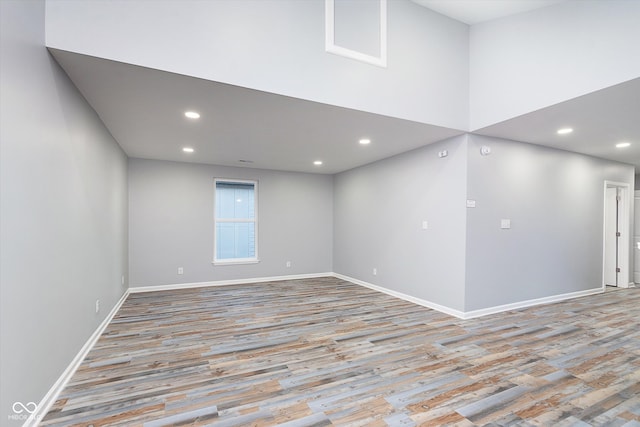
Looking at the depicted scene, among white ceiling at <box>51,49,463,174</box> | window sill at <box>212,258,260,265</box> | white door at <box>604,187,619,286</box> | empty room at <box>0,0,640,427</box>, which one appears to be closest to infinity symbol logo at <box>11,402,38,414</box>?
empty room at <box>0,0,640,427</box>

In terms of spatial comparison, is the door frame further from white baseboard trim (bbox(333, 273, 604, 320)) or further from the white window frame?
the white window frame

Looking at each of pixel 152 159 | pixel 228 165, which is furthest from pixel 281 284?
pixel 152 159

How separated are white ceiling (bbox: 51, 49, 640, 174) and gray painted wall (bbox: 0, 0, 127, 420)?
13.3 inches

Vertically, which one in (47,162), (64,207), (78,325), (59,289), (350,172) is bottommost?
(78,325)

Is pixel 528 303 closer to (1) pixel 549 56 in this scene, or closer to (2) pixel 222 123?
(1) pixel 549 56

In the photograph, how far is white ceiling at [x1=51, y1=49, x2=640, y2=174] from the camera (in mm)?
2525

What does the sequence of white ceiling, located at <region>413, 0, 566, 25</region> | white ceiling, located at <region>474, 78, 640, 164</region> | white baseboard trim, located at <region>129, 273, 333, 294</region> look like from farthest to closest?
white baseboard trim, located at <region>129, 273, 333, 294</region>
white ceiling, located at <region>413, 0, 566, 25</region>
white ceiling, located at <region>474, 78, 640, 164</region>

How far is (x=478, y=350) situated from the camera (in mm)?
2877

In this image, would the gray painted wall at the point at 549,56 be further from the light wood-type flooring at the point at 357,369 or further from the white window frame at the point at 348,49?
the light wood-type flooring at the point at 357,369

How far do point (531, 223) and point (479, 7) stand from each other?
294cm

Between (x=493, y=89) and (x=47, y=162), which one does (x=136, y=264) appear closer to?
(x=47, y=162)

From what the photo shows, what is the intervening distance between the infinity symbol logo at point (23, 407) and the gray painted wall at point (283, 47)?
2197 mm

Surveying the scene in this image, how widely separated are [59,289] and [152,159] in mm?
3710

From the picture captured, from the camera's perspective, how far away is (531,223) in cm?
432
